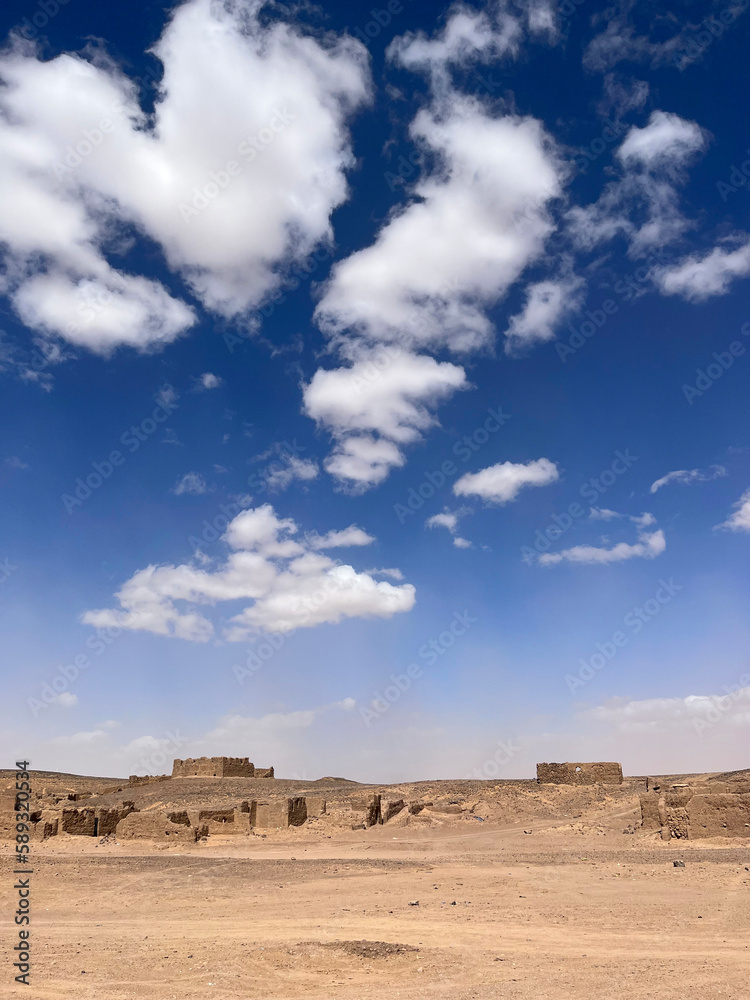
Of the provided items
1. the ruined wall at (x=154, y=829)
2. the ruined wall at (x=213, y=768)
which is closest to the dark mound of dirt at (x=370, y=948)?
the ruined wall at (x=154, y=829)

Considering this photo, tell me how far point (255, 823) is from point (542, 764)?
16.3 meters

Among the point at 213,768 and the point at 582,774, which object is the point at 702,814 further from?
the point at 213,768

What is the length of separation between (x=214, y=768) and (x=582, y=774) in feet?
80.5

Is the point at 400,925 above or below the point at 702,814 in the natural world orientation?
above

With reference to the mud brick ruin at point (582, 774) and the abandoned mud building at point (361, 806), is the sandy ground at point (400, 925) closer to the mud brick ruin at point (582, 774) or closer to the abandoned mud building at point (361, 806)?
the abandoned mud building at point (361, 806)

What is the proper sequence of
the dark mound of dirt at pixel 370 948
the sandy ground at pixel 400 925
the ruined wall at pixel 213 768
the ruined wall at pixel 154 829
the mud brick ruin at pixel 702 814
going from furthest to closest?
the ruined wall at pixel 213 768
the ruined wall at pixel 154 829
the mud brick ruin at pixel 702 814
the dark mound of dirt at pixel 370 948
the sandy ground at pixel 400 925

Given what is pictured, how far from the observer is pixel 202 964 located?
8008mm

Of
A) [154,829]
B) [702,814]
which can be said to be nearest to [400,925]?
[702,814]

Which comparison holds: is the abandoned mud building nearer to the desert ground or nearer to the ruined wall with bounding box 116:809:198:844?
the ruined wall with bounding box 116:809:198:844

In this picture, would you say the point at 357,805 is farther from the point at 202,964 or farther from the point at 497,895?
the point at 202,964

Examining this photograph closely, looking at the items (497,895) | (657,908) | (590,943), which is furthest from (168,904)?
(657,908)

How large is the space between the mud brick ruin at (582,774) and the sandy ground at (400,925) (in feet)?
49.6

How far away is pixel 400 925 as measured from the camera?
10.1 metres

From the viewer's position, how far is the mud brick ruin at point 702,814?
60.2 feet
